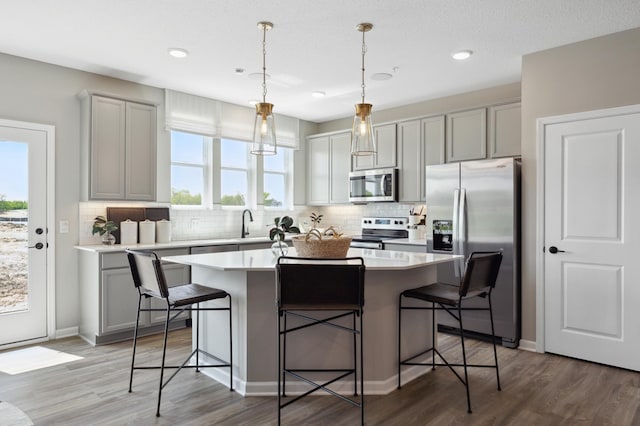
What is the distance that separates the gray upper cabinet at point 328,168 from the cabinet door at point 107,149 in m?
2.90

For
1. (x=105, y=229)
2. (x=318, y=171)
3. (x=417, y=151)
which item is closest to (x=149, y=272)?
(x=105, y=229)

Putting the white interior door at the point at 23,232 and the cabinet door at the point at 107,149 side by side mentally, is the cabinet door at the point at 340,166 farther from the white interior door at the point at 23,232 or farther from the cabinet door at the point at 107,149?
the white interior door at the point at 23,232

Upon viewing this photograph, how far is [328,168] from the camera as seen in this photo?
6344 millimetres

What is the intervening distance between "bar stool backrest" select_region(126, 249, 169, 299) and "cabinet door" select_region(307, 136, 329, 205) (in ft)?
12.4

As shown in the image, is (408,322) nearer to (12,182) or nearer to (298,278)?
(298,278)

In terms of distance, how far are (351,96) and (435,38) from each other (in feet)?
6.22

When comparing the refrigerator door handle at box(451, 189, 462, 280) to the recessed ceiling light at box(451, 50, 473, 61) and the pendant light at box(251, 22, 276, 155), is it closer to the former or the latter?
the recessed ceiling light at box(451, 50, 473, 61)

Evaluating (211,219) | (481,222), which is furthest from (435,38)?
(211,219)

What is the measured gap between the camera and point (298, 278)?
93.1 inches

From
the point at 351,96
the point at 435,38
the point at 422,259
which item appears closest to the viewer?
the point at 422,259

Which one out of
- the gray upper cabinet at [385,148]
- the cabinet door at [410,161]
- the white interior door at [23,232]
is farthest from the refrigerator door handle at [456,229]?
the white interior door at [23,232]

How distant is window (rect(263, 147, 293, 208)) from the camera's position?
6.27 meters

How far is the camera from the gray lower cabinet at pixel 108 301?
13.0ft

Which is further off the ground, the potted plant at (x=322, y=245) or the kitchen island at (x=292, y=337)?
the potted plant at (x=322, y=245)
